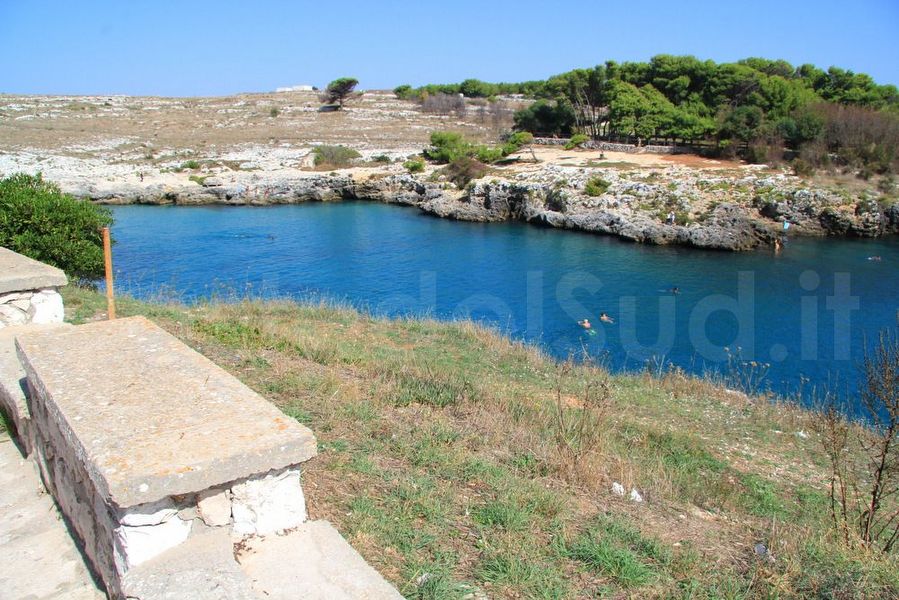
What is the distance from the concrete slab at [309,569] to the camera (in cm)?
338

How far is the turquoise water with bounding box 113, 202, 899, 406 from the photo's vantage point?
21.2m

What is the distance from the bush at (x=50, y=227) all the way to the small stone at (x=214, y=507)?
1130 centimetres

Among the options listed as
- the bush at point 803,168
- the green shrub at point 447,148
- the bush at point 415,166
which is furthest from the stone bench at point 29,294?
the green shrub at point 447,148

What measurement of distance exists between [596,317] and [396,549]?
67.0 ft

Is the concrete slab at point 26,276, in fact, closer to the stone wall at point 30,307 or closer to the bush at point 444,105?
the stone wall at point 30,307

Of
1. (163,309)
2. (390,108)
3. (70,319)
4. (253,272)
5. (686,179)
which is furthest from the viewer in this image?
(390,108)

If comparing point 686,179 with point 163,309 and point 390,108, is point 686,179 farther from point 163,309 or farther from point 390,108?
point 390,108

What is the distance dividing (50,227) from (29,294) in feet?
22.5

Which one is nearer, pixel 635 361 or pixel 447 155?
pixel 635 361

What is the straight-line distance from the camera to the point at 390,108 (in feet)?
294

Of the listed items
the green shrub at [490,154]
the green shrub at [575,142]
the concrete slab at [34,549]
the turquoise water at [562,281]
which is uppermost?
the green shrub at [575,142]

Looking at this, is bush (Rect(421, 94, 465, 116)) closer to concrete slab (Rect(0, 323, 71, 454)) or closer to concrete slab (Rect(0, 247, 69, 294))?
concrete slab (Rect(0, 247, 69, 294))

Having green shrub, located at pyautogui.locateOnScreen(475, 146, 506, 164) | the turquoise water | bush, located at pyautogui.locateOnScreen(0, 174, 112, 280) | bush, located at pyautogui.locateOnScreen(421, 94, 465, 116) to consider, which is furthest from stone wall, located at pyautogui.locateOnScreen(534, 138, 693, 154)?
bush, located at pyautogui.locateOnScreen(0, 174, 112, 280)

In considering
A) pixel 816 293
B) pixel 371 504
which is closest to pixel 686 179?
pixel 816 293
